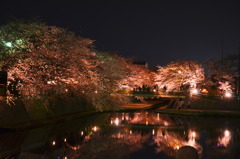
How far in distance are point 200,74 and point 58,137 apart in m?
42.9

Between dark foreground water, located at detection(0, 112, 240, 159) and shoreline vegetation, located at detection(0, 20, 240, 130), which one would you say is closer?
dark foreground water, located at detection(0, 112, 240, 159)

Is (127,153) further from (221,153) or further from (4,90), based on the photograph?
(4,90)

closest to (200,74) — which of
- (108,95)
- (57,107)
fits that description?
(108,95)

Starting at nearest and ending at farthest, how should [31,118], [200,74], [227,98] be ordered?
[31,118]
[227,98]
[200,74]

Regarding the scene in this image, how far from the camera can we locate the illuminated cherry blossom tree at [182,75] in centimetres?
5669

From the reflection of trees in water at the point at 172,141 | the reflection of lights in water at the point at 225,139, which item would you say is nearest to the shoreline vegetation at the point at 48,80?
the reflection of trees in water at the point at 172,141

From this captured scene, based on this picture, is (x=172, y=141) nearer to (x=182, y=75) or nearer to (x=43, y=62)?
(x=43, y=62)

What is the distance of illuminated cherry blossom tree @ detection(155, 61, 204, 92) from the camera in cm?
5669

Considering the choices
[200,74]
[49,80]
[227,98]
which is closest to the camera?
[49,80]

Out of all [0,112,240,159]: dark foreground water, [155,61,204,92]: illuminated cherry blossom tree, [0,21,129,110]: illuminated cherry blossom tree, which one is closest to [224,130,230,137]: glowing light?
[0,112,240,159]: dark foreground water

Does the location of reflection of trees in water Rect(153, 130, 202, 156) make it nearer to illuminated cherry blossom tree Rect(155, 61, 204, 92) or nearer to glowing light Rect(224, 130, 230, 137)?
glowing light Rect(224, 130, 230, 137)

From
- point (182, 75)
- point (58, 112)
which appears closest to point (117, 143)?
point (58, 112)

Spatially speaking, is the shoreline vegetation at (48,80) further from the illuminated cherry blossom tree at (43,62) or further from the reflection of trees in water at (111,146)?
the reflection of trees in water at (111,146)

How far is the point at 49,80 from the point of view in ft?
88.9
